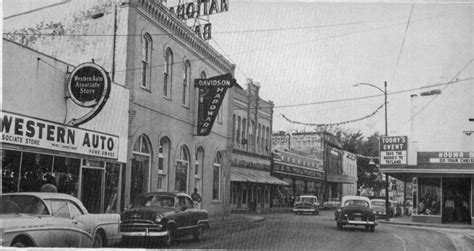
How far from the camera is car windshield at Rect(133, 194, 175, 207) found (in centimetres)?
1257

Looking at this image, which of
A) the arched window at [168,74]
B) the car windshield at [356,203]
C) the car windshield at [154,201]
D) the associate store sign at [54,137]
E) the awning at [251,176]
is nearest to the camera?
the associate store sign at [54,137]

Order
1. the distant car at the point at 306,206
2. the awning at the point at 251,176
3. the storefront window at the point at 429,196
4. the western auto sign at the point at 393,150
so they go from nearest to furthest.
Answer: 1. the western auto sign at the point at 393,150
2. the storefront window at the point at 429,196
3. the awning at the point at 251,176
4. the distant car at the point at 306,206

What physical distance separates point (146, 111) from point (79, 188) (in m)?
4.45

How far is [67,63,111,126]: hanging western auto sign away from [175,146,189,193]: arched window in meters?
7.09

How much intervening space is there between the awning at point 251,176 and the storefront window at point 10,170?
58.3 ft

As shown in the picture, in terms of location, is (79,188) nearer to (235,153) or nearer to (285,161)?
(235,153)

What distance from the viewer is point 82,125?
13.2 m

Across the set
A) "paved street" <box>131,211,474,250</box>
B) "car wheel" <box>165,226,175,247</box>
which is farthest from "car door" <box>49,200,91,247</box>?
"paved street" <box>131,211,474,250</box>

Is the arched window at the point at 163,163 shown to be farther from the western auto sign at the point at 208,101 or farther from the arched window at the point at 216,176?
the arched window at the point at 216,176

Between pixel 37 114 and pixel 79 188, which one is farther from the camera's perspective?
pixel 79 188

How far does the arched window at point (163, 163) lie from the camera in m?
18.6

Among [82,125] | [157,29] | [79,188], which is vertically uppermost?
[157,29]

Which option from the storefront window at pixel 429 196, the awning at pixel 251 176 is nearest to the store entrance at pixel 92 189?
the awning at pixel 251 176

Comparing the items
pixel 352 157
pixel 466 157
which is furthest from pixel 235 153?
pixel 352 157
